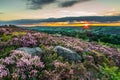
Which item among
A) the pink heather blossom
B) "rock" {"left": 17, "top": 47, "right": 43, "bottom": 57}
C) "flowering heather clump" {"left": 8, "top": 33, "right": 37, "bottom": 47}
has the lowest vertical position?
the pink heather blossom

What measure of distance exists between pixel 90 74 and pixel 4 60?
162 inches

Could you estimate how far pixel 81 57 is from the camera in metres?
16.1

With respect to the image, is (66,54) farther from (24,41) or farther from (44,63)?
(24,41)

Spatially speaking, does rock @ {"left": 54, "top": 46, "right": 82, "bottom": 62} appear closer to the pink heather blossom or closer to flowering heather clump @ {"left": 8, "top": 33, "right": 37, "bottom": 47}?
the pink heather blossom

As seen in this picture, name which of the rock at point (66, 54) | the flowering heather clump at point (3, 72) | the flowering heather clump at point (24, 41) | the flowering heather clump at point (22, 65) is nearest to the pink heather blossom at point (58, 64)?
the flowering heather clump at point (22, 65)

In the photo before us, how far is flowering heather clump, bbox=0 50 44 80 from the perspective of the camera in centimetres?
1236

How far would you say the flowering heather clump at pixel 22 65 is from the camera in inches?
487

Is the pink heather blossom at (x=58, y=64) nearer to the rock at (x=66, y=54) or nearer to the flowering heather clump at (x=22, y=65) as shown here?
the flowering heather clump at (x=22, y=65)

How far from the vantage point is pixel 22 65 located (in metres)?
12.8

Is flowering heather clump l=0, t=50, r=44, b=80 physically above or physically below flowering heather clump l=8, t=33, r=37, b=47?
below

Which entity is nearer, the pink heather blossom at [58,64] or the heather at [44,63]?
the heather at [44,63]

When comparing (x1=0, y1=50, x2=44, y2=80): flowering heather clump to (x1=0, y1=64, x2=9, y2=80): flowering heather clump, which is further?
(x1=0, y1=50, x2=44, y2=80): flowering heather clump

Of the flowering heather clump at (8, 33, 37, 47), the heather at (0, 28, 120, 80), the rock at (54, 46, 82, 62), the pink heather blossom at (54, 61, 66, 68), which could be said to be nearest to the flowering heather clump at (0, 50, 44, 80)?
the heather at (0, 28, 120, 80)

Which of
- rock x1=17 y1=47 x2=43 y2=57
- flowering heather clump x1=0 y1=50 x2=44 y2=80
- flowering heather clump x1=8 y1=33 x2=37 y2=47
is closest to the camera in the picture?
flowering heather clump x1=0 y1=50 x2=44 y2=80
